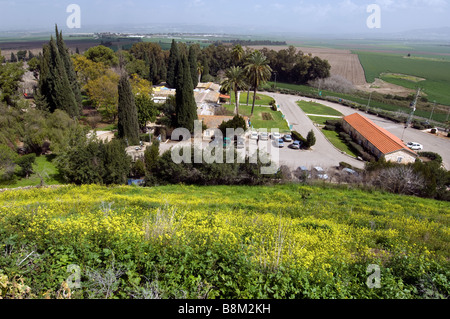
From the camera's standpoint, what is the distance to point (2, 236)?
651 cm

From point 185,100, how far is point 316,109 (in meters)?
25.9

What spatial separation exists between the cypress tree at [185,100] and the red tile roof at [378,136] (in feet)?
62.7

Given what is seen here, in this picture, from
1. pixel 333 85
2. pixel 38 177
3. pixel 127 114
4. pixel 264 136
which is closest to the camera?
pixel 38 177

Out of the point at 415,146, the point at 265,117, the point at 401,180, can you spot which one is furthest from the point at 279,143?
the point at 415,146

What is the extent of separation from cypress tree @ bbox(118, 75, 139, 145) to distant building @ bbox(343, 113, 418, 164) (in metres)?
22.6

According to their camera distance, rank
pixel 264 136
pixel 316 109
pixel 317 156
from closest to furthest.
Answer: pixel 317 156, pixel 264 136, pixel 316 109

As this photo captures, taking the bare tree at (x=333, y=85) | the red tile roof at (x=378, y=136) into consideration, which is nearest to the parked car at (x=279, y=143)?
the red tile roof at (x=378, y=136)

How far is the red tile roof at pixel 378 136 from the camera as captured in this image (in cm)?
2580

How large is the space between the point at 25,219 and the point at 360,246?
407 inches

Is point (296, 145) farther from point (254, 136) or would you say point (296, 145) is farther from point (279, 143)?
point (254, 136)

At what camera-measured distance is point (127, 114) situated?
2544 cm

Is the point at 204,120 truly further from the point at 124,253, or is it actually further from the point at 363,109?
the point at 363,109

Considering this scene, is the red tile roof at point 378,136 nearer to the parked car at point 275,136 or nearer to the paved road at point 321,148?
the paved road at point 321,148
